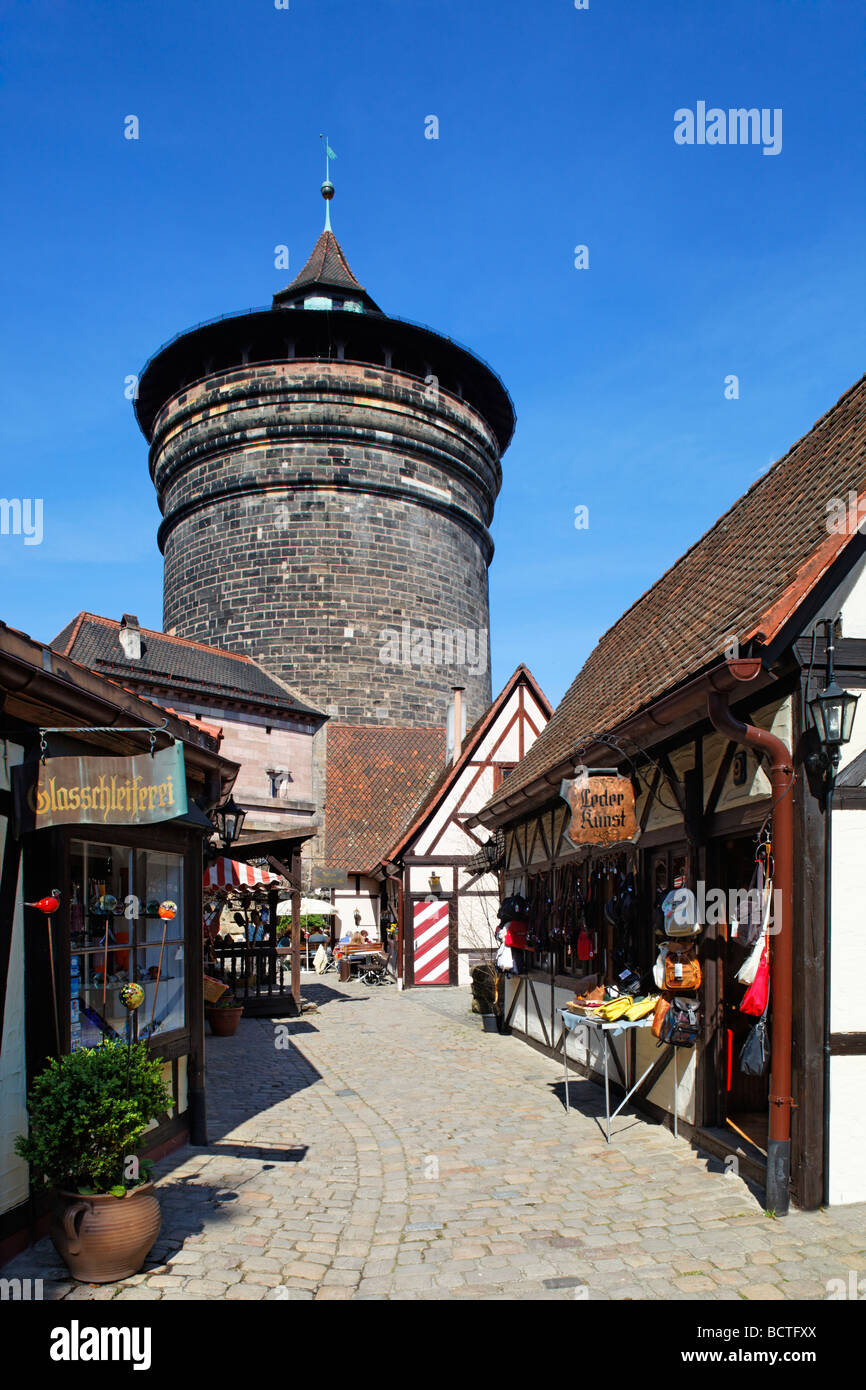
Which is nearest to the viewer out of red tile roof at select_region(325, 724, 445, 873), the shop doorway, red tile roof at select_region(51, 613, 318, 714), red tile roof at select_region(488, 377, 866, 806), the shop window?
red tile roof at select_region(488, 377, 866, 806)

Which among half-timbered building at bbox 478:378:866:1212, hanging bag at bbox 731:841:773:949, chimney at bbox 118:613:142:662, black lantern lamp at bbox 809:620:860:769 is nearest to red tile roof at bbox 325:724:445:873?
chimney at bbox 118:613:142:662

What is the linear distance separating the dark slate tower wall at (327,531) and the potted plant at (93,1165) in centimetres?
2824

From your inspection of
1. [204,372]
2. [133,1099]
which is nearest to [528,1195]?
[133,1099]

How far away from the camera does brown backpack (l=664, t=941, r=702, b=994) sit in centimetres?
650

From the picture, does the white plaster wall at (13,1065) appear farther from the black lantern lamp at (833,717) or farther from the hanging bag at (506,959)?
the hanging bag at (506,959)

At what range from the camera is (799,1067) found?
5.17 m

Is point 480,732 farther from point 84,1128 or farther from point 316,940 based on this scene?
point 84,1128

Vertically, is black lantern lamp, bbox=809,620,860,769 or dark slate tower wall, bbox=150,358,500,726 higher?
dark slate tower wall, bbox=150,358,500,726

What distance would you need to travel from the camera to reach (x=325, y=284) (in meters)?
38.2

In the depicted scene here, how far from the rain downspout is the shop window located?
384cm

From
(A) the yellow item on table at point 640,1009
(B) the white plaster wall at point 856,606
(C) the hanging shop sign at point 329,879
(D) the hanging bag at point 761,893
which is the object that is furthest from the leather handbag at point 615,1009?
(C) the hanging shop sign at point 329,879

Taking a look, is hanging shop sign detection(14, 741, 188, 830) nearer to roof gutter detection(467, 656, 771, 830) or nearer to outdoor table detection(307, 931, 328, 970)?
roof gutter detection(467, 656, 771, 830)

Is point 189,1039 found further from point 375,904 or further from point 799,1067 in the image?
point 375,904
